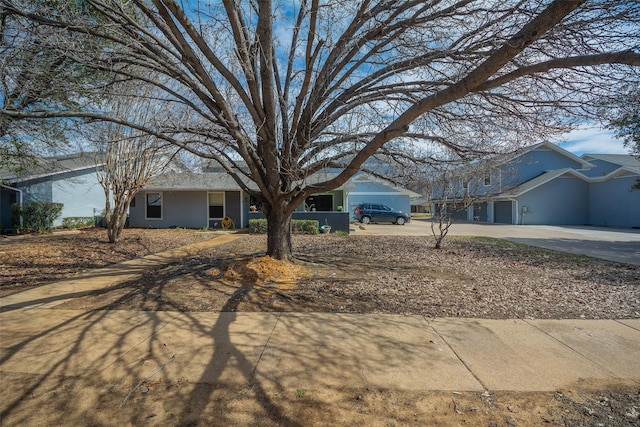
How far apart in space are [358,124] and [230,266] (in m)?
4.19

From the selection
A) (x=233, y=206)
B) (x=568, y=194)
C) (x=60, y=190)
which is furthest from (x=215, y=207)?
(x=568, y=194)

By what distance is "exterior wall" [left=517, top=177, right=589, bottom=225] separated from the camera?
25688 mm

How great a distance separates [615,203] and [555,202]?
3500mm

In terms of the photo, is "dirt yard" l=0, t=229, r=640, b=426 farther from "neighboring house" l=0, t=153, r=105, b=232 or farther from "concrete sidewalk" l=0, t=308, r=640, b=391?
"neighboring house" l=0, t=153, r=105, b=232

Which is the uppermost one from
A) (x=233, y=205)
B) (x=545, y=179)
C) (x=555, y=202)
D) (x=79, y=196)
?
(x=545, y=179)

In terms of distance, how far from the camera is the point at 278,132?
7418 millimetres

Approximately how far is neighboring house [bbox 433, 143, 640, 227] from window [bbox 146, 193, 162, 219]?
68.9 feet

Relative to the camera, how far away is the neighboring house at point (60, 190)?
16.2 metres

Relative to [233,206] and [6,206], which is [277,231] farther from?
[6,206]

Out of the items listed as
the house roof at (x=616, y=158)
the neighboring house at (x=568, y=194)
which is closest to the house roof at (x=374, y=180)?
the neighboring house at (x=568, y=194)

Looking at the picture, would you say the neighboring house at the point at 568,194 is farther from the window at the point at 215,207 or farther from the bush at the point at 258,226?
the window at the point at 215,207

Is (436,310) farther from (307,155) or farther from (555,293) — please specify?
(307,155)

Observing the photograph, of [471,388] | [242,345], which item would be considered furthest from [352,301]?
[471,388]

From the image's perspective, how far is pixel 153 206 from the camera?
61.6 feet
